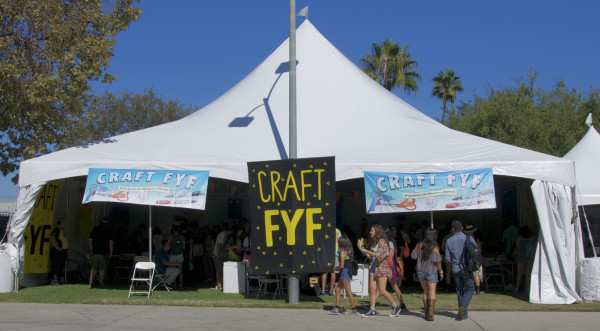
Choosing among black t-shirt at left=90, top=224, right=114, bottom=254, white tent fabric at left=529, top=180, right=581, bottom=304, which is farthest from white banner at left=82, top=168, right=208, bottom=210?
white tent fabric at left=529, top=180, right=581, bottom=304

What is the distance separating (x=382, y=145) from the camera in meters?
12.3

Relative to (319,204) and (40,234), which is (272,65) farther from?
(40,234)

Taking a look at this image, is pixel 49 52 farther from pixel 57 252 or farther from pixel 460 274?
pixel 460 274

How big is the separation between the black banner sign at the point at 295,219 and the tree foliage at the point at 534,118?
19.6 meters

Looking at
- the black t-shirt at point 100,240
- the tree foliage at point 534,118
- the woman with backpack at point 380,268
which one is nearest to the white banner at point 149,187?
the black t-shirt at point 100,240

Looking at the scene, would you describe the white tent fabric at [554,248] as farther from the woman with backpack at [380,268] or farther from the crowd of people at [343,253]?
the woman with backpack at [380,268]

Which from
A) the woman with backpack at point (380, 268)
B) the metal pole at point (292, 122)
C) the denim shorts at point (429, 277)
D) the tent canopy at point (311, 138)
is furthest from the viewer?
the tent canopy at point (311, 138)

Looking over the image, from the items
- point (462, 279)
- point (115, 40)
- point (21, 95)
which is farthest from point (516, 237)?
point (21, 95)

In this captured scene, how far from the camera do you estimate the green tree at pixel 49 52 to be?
13359mm

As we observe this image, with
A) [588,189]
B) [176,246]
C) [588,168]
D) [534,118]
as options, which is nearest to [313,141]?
[176,246]

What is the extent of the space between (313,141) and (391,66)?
23.2m

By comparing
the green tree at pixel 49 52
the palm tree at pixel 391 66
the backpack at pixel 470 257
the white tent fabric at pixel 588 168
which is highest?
the palm tree at pixel 391 66

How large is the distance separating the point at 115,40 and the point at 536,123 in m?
19.9

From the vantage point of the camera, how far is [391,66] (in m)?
34.7
